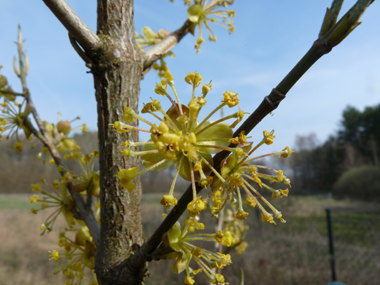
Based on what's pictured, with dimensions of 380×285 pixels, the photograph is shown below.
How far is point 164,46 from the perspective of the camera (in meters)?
1.16

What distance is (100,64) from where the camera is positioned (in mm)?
794

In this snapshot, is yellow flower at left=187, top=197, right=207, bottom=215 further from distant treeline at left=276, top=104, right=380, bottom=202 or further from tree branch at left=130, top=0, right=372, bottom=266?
distant treeline at left=276, top=104, right=380, bottom=202

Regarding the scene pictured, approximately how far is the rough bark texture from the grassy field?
5413 millimetres

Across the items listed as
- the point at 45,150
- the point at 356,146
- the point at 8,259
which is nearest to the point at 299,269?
the point at 45,150

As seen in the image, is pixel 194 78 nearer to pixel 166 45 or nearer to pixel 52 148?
pixel 166 45

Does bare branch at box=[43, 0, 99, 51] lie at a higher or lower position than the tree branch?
higher

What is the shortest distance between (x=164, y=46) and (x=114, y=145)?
579mm

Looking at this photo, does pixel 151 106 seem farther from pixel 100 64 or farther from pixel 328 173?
pixel 328 173

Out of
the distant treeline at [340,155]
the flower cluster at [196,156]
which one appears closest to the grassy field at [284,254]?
the flower cluster at [196,156]

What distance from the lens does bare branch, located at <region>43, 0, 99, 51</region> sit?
68 centimetres

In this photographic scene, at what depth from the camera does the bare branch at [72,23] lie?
0.68 meters

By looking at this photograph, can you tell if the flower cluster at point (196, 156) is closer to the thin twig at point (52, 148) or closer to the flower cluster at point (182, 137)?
the flower cluster at point (182, 137)

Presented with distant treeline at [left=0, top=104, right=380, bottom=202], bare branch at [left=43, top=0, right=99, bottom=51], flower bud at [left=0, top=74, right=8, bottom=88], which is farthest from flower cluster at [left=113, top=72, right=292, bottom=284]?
distant treeline at [left=0, top=104, right=380, bottom=202]

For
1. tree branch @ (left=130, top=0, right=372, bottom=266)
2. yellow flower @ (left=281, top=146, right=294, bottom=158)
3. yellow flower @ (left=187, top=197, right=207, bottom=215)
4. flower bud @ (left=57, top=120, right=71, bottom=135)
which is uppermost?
flower bud @ (left=57, top=120, right=71, bottom=135)
